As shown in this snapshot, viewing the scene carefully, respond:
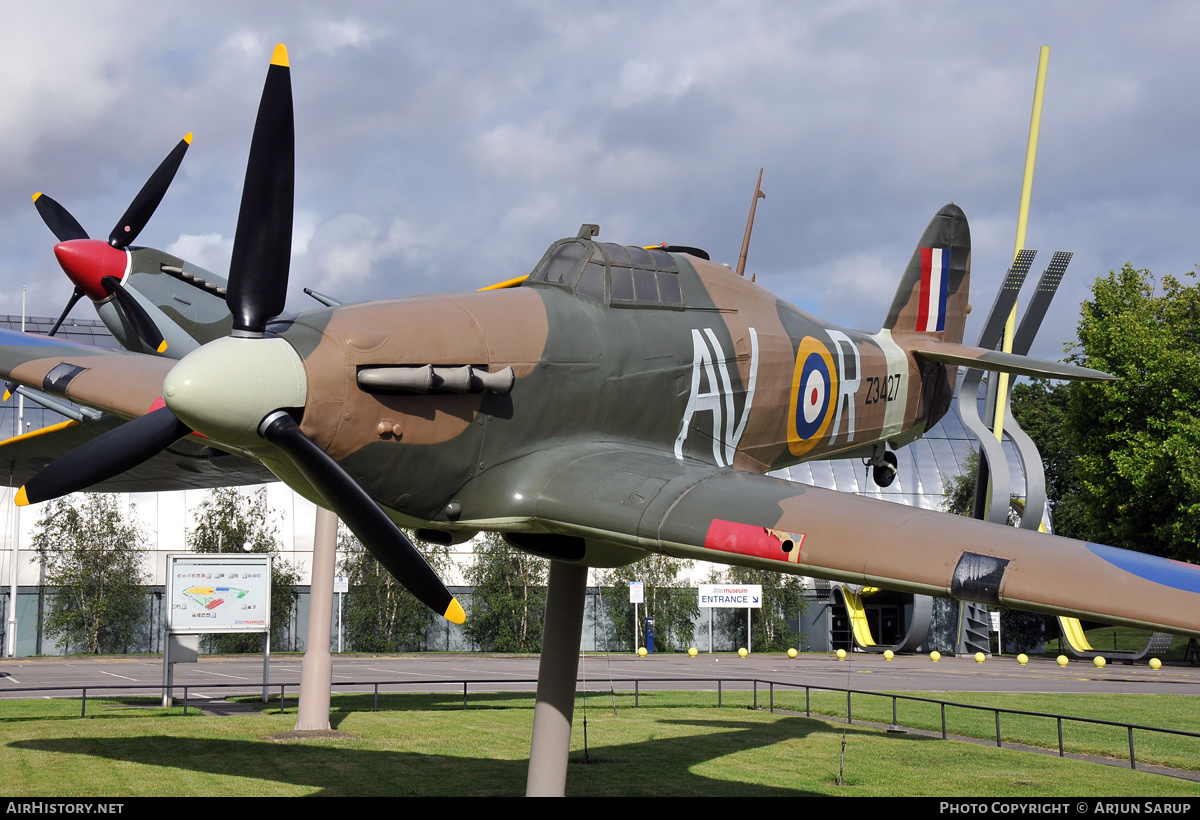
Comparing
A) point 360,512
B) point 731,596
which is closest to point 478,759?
point 360,512

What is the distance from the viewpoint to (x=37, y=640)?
49469 millimetres

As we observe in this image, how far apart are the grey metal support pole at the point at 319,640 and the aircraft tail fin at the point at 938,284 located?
402 inches

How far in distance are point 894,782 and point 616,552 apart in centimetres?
898

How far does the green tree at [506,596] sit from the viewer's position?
178 ft

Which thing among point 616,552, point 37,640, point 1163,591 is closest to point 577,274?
point 616,552

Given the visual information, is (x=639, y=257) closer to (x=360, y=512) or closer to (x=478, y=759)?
(x=360, y=512)

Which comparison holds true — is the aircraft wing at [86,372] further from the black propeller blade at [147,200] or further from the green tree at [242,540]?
the green tree at [242,540]

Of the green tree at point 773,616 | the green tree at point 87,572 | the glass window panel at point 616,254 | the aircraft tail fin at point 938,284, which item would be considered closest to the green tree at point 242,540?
the green tree at point 87,572

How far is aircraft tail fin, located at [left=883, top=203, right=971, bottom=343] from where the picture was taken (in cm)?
1370

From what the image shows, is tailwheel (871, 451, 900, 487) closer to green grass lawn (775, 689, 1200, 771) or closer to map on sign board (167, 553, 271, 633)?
green grass lawn (775, 689, 1200, 771)

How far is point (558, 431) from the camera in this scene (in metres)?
7.58

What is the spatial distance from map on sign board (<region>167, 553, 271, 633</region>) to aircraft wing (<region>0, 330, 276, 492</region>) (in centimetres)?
889

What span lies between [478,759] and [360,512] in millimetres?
10902

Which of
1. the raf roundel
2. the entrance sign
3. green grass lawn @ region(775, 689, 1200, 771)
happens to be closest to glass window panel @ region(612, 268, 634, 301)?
the raf roundel
